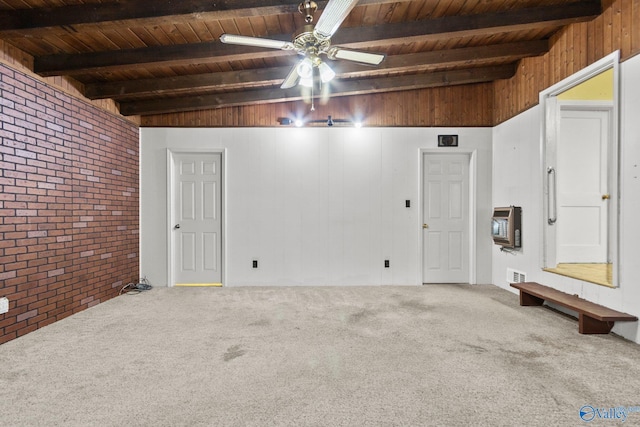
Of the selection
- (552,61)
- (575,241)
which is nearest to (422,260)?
(575,241)

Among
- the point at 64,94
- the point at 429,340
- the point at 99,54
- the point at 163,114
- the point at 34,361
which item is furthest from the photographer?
the point at 163,114

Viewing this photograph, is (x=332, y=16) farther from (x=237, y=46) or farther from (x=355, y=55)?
(x=237, y=46)

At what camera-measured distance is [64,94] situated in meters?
3.53

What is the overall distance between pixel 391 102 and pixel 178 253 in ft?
13.1

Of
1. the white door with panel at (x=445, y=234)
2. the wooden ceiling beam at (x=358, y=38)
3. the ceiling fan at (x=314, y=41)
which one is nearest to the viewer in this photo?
A: the ceiling fan at (x=314, y=41)

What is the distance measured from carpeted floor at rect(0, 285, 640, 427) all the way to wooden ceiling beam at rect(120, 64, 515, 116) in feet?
9.03

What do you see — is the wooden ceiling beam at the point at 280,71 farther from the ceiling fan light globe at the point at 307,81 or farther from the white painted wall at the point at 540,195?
the ceiling fan light globe at the point at 307,81

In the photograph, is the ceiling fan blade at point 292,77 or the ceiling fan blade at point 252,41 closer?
the ceiling fan blade at point 252,41

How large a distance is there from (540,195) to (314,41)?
129 inches

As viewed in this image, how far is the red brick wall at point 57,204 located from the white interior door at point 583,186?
20.0 ft

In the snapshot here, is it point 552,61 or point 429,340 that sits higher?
point 552,61

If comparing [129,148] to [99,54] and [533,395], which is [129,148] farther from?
[533,395]

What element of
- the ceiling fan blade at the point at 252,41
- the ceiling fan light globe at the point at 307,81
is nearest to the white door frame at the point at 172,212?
the ceiling fan light globe at the point at 307,81

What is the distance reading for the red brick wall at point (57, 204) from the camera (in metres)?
2.89
